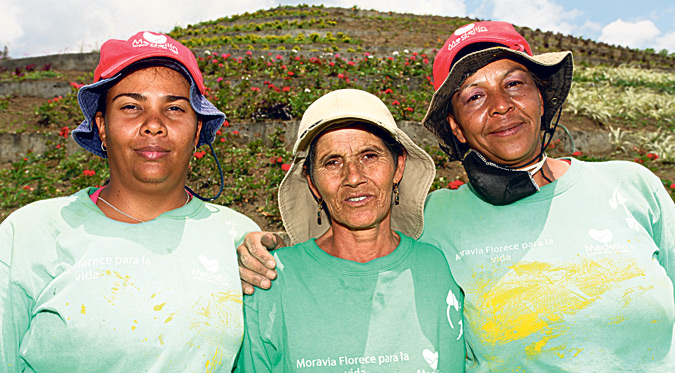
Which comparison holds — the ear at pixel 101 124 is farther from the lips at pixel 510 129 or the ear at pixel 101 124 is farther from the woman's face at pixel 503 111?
the lips at pixel 510 129

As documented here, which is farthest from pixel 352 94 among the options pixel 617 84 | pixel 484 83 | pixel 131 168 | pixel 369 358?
pixel 617 84

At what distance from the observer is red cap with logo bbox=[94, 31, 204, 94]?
189cm

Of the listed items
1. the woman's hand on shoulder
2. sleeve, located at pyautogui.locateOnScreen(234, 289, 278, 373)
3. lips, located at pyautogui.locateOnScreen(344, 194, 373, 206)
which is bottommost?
sleeve, located at pyautogui.locateOnScreen(234, 289, 278, 373)

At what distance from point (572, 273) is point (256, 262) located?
1504 millimetres

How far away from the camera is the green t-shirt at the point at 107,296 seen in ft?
5.28

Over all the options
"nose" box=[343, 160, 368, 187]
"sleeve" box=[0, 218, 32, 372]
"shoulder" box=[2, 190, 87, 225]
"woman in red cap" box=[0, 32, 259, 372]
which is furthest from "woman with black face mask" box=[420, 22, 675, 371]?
"sleeve" box=[0, 218, 32, 372]

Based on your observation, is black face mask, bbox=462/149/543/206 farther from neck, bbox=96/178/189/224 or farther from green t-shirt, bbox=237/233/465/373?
neck, bbox=96/178/189/224

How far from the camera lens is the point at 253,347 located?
192cm

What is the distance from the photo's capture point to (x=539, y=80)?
7.95 feet

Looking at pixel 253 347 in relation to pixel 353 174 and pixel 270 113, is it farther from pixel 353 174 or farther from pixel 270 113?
pixel 270 113

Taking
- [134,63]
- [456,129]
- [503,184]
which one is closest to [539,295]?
[503,184]

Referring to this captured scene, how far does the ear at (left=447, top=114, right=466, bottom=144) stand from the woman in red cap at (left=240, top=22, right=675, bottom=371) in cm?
6

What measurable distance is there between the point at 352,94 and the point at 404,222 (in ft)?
2.65

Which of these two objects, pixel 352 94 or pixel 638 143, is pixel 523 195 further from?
pixel 638 143
